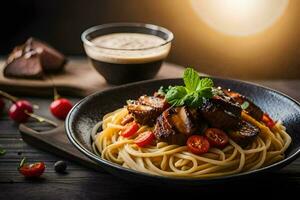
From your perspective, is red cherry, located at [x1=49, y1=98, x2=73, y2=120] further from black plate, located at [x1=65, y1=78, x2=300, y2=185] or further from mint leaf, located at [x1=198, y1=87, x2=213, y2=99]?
mint leaf, located at [x1=198, y1=87, x2=213, y2=99]

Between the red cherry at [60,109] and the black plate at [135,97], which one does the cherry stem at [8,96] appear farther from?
the black plate at [135,97]

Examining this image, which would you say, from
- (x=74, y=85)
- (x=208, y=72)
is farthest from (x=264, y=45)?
(x=74, y=85)

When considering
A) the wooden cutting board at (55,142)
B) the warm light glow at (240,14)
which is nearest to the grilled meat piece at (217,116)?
the wooden cutting board at (55,142)

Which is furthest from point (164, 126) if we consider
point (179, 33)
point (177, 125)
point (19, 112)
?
point (179, 33)

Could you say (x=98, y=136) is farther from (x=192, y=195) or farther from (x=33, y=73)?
(x=33, y=73)

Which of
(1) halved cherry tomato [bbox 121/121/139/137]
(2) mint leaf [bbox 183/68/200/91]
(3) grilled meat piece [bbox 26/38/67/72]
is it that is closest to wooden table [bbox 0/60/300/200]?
(1) halved cherry tomato [bbox 121/121/139/137]

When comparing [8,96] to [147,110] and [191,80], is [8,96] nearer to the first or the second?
[147,110]

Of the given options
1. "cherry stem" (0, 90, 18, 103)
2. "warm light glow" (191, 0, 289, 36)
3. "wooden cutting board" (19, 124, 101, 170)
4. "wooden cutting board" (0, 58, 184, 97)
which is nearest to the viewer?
"wooden cutting board" (19, 124, 101, 170)
